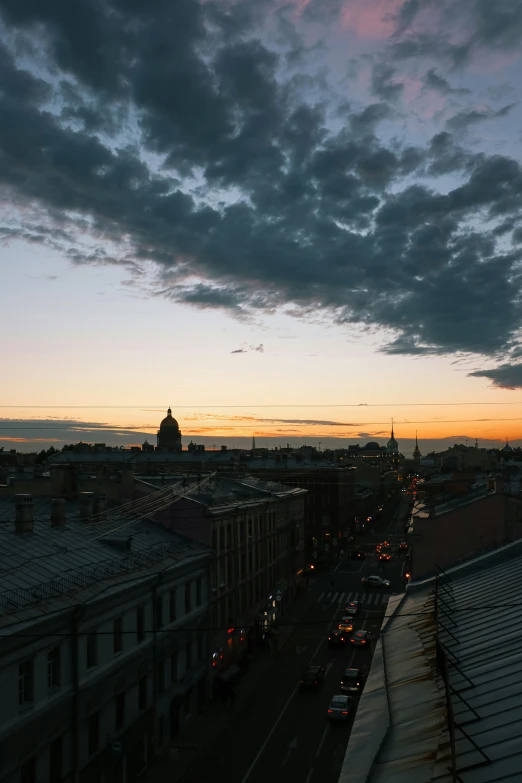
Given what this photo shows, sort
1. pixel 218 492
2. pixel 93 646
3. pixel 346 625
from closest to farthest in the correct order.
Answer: pixel 93 646, pixel 346 625, pixel 218 492

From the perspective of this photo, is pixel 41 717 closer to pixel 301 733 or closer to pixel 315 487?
pixel 301 733

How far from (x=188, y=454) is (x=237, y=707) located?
260ft

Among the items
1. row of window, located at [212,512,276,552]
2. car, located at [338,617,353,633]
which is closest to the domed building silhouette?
row of window, located at [212,512,276,552]

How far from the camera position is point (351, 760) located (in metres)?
13.3

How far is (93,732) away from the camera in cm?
2141

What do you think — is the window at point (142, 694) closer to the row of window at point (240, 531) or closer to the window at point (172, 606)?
the window at point (172, 606)

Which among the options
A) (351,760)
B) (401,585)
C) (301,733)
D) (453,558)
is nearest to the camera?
(351,760)

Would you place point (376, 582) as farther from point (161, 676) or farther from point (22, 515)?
point (22, 515)

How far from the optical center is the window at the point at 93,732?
2114cm

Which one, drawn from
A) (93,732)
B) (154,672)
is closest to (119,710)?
(93,732)

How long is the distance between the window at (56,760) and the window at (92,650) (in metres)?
2.36

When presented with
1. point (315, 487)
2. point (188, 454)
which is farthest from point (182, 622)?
point (188, 454)

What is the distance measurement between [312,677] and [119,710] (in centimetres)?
1231

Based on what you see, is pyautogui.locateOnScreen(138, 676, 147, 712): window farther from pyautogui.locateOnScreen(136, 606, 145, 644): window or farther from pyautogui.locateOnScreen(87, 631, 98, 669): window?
pyautogui.locateOnScreen(87, 631, 98, 669): window
